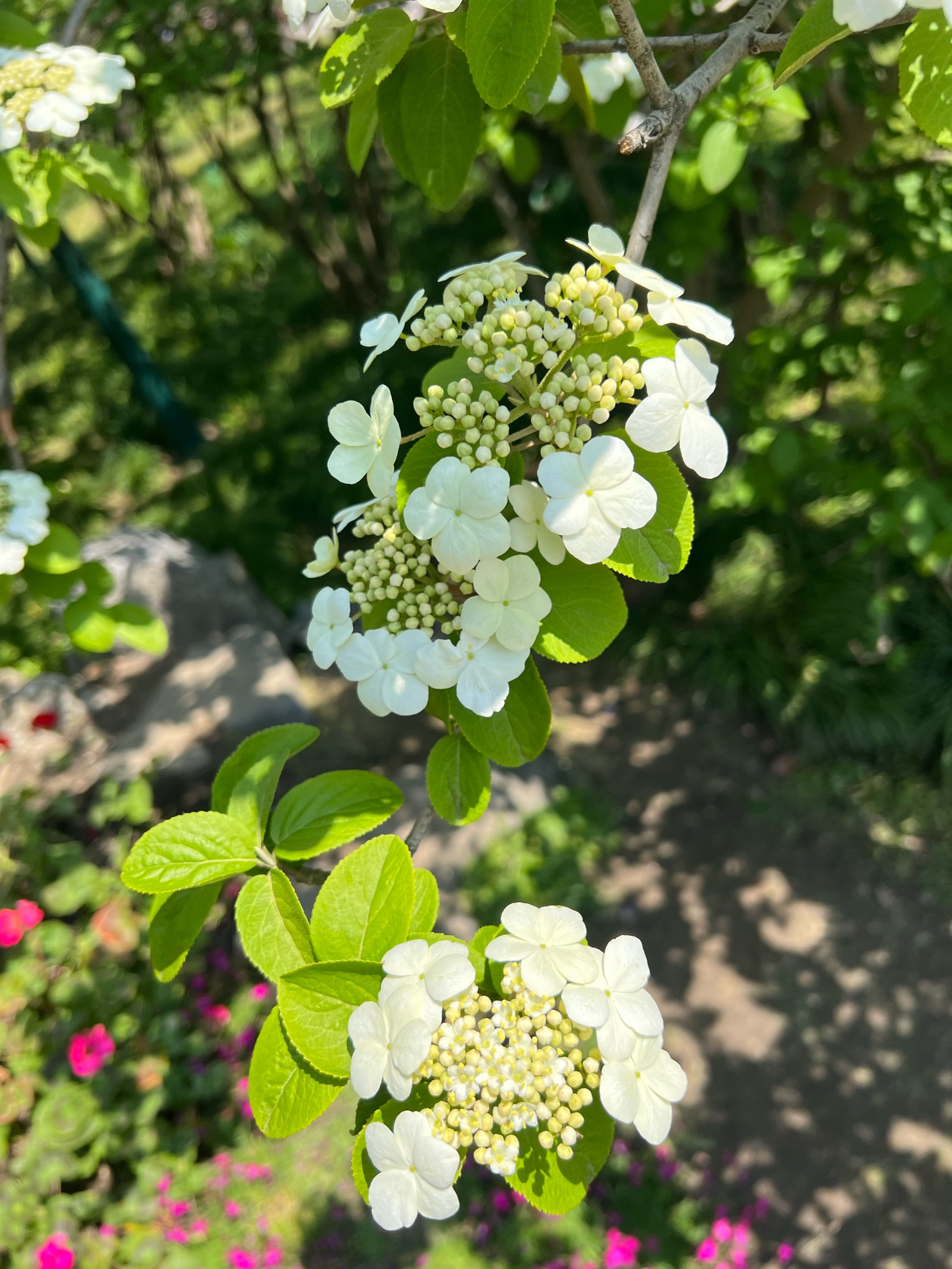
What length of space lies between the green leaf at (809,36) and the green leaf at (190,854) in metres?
1.15

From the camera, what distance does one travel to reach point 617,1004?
3.03 feet

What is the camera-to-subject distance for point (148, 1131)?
122 inches

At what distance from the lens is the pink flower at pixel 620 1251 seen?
2.99m

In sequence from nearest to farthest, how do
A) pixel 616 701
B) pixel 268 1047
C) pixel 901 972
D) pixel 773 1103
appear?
pixel 268 1047 → pixel 773 1103 → pixel 901 972 → pixel 616 701

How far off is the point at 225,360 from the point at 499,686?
7.82m

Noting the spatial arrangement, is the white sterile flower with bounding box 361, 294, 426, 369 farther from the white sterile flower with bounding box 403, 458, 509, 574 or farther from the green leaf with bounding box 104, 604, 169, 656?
the green leaf with bounding box 104, 604, 169, 656

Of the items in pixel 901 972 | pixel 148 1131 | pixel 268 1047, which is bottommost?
pixel 901 972

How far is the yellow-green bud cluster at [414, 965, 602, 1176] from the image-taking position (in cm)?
89

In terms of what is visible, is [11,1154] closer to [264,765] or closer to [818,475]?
[264,765]

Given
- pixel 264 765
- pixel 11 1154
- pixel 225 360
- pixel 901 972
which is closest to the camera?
pixel 264 765

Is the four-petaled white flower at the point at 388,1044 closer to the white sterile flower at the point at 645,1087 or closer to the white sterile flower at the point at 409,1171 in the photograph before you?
the white sterile flower at the point at 409,1171

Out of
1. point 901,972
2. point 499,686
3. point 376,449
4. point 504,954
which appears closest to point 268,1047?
point 504,954

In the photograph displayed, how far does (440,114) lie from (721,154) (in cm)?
86

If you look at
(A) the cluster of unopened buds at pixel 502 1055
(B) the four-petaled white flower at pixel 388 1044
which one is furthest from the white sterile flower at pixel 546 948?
(B) the four-petaled white flower at pixel 388 1044
